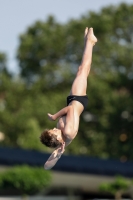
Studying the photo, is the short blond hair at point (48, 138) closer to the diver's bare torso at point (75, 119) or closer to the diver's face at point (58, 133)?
the diver's face at point (58, 133)

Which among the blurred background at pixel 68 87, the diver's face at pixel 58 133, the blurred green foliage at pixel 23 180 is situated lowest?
the diver's face at pixel 58 133

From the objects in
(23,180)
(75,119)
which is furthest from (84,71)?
(23,180)

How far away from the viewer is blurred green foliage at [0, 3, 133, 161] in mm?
39094

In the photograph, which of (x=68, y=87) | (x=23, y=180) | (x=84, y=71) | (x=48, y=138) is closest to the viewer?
(x=48, y=138)

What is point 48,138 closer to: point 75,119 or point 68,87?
point 75,119

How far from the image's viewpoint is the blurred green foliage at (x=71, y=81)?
3909 centimetres

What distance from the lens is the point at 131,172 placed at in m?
26.3

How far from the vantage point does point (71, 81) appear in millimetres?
43531

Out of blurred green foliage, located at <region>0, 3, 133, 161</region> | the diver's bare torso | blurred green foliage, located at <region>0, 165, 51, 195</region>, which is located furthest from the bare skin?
blurred green foliage, located at <region>0, 3, 133, 161</region>

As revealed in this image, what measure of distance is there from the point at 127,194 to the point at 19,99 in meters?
13.3

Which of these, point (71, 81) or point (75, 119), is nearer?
point (75, 119)

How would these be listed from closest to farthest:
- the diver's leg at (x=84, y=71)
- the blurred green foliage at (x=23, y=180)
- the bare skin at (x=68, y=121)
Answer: the bare skin at (x=68, y=121) → the diver's leg at (x=84, y=71) → the blurred green foliage at (x=23, y=180)

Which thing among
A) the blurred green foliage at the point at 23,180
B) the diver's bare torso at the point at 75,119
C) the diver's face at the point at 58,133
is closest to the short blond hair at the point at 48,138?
the diver's face at the point at 58,133

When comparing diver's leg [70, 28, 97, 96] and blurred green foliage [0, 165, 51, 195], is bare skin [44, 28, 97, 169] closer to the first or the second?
diver's leg [70, 28, 97, 96]
